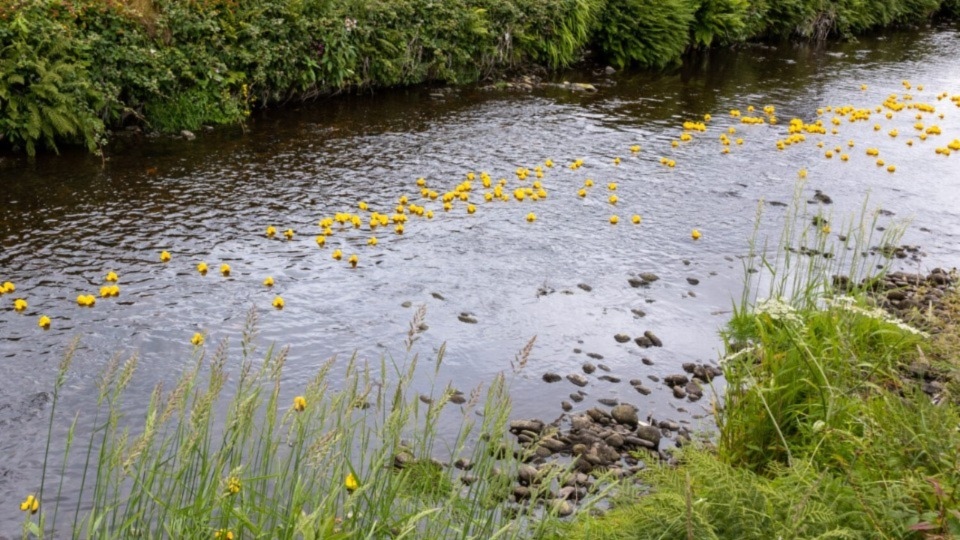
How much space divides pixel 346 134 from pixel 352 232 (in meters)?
3.48

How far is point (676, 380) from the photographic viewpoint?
256 inches

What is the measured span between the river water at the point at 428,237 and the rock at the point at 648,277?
0.31ft

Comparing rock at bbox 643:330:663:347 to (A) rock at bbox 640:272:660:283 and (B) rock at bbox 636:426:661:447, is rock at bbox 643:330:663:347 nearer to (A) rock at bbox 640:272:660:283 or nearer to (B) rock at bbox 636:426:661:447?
(A) rock at bbox 640:272:660:283

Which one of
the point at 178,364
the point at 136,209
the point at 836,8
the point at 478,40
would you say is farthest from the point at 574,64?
the point at 178,364

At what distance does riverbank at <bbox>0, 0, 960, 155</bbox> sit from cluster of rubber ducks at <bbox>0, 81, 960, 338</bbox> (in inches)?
126

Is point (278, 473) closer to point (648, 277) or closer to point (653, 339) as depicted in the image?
point (653, 339)

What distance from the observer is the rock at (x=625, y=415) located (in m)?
5.89

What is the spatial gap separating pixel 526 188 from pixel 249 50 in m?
4.24

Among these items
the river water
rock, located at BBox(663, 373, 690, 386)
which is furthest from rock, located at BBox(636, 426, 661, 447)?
rock, located at BBox(663, 373, 690, 386)

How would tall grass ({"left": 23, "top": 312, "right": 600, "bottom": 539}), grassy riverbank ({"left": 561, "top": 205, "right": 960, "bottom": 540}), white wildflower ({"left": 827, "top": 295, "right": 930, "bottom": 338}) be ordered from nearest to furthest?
tall grass ({"left": 23, "top": 312, "right": 600, "bottom": 539})
grassy riverbank ({"left": 561, "top": 205, "right": 960, "bottom": 540})
white wildflower ({"left": 827, "top": 295, "right": 930, "bottom": 338})

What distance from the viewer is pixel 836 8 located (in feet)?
75.6

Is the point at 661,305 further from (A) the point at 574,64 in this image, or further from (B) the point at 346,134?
(A) the point at 574,64

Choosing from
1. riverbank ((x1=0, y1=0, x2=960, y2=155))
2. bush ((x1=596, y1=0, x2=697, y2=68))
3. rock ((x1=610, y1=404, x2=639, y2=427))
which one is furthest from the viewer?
bush ((x1=596, y1=0, x2=697, y2=68))

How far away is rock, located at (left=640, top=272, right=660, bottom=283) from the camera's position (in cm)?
823
